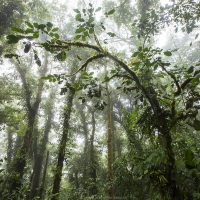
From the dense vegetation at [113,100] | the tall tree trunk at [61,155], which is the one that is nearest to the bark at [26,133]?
the dense vegetation at [113,100]

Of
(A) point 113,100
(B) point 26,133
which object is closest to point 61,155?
(B) point 26,133

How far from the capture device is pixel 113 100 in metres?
18.7

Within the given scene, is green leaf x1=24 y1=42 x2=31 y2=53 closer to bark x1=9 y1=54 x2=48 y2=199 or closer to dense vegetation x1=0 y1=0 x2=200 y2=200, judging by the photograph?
dense vegetation x1=0 y1=0 x2=200 y2=200

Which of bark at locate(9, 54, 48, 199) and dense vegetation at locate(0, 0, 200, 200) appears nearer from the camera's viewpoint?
dense vegetation at locate(0, 0, 200, 200)

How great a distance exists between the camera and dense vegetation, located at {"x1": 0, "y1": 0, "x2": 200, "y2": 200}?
1.63 metres

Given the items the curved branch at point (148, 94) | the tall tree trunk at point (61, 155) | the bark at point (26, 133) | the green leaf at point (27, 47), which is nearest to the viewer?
the green leaf at point (27, 47)

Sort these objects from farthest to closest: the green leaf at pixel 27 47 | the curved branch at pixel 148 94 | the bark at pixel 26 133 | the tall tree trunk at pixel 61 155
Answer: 1. the bark at pixel 26 133
2. the tall tree trunk at pixel 61 155
3. the curved branch at pixel 148 94
4. the green leaf at pixel 27 47

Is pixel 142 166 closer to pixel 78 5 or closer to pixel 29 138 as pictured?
pixel 29 138

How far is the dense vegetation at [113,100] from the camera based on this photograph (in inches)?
64.1

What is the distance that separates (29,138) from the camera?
11.2 m

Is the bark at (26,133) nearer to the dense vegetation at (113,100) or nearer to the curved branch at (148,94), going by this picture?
the dense vegetation at (113,100)

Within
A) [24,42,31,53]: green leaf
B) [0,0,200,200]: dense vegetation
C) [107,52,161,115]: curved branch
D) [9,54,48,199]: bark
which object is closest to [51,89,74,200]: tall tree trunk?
[0,0,200,200]: dense vegetation

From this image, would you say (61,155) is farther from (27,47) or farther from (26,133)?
(27,47)

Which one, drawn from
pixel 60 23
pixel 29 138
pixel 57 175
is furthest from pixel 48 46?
pixel 60 23
